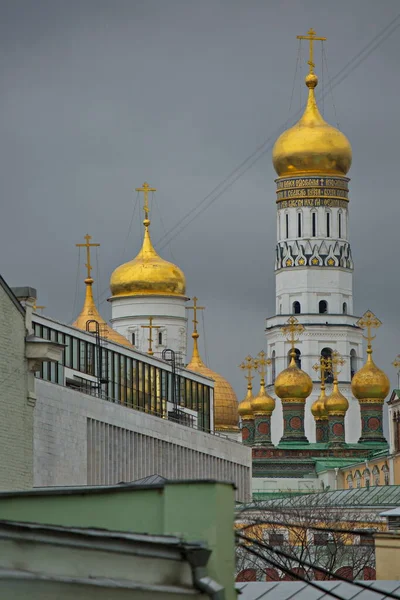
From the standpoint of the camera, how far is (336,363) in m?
137

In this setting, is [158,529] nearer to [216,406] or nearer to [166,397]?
[166,397]

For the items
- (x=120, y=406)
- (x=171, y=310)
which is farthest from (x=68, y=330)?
(x=171, y=310)

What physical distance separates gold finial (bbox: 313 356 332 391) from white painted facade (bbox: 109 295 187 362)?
8.90 m

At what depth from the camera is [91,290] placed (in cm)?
12100

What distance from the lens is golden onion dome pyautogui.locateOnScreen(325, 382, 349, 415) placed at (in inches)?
5108

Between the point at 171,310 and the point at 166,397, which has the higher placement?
the point at 171,310

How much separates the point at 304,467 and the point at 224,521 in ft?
378

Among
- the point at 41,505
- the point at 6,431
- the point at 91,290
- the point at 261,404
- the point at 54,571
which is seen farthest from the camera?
the point at 261,404

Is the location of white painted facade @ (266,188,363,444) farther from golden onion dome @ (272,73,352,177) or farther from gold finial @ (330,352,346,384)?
golden onion dome @ (272,73,352,177)

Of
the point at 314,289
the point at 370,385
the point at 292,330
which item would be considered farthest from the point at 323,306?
the point at 370,385

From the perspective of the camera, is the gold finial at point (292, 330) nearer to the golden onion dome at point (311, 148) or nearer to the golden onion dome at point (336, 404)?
the golden onion dome at point (336, 404)

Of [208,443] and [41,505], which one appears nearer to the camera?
[41,505]

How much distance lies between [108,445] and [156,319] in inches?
2833

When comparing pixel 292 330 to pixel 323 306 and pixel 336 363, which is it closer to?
pixel 336 363
